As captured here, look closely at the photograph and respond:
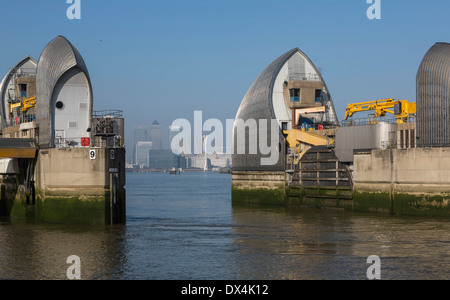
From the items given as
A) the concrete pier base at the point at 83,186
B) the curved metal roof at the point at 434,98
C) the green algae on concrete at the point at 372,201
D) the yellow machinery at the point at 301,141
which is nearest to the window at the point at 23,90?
the concrete pier base at the point at 83,186

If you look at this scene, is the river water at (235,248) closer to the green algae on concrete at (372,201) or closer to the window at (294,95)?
the green algae on concrete at (372,201)

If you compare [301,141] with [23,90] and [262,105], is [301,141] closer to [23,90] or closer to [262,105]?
[262,105]

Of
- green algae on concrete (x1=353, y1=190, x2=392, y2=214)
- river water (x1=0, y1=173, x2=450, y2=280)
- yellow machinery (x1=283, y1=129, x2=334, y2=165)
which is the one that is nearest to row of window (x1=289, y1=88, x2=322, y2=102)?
yellow machinery (x1=283, y1=129, x2=334, y2=165)

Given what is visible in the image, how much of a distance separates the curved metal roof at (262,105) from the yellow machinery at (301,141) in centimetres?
106

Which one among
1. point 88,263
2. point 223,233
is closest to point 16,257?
point 88,263

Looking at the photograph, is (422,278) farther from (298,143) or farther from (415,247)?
(298,143)

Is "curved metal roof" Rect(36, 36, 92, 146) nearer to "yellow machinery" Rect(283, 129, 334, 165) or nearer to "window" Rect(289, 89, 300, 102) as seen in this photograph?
"yellow machinery" Rect(283, 129, 334, 165)

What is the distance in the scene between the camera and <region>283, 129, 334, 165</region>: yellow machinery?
227 feet

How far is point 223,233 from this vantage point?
46938 millimetres

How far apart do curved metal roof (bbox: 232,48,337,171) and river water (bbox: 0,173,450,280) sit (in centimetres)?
2063

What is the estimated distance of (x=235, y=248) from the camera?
39.1 meters

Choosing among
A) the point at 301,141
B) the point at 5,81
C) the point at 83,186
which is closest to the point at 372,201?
the point at 301,141

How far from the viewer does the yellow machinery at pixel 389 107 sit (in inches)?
2594

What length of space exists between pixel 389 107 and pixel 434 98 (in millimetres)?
13755
